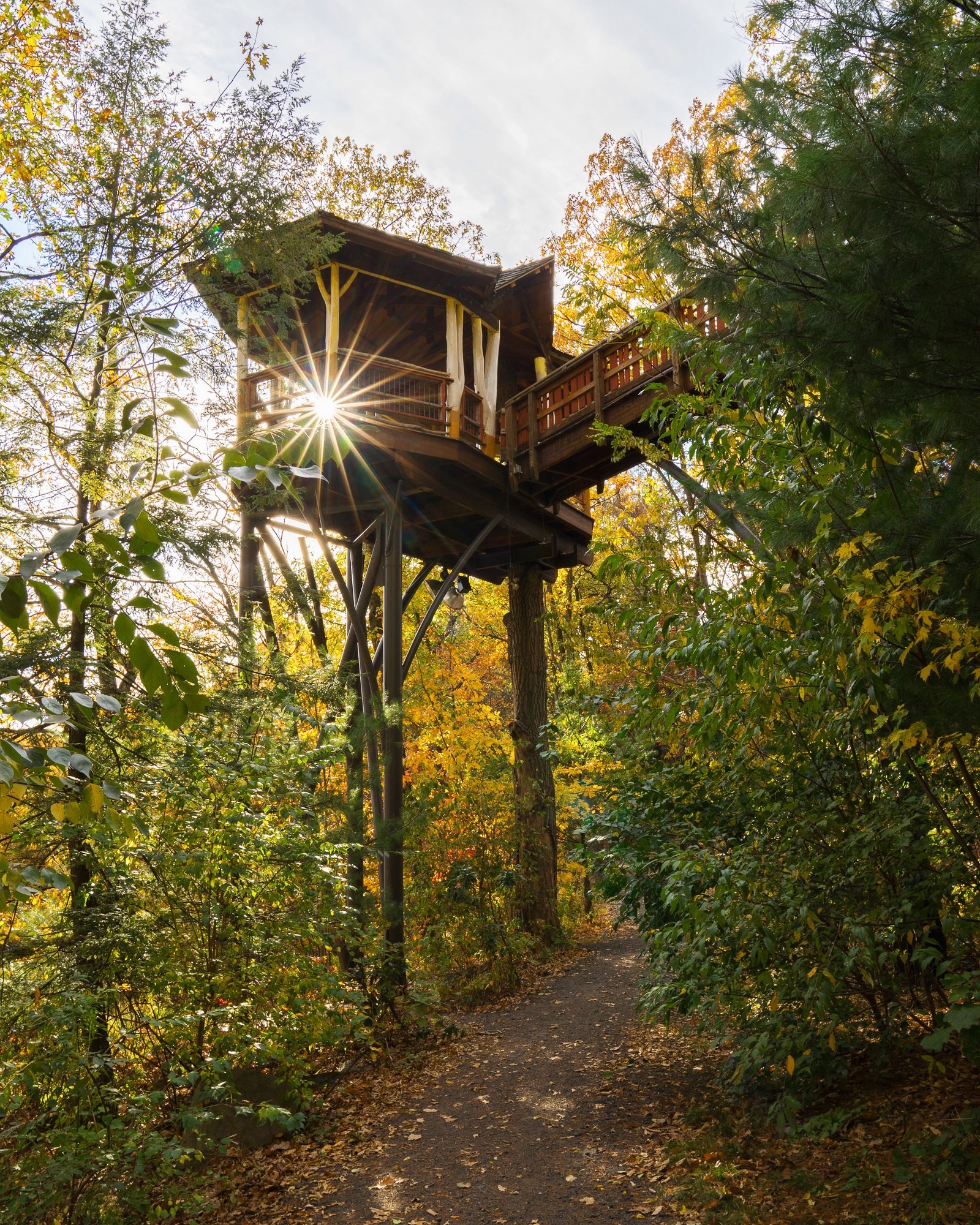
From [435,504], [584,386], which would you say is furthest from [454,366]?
[435,504]

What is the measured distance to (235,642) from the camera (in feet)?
21.5

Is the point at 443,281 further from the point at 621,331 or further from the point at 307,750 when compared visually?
the point at 307,750

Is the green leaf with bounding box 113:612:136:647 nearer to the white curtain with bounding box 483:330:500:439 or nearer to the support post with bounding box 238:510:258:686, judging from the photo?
the support post with bounding box 238:510:258:686

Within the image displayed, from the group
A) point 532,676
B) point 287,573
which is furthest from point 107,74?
point 532,676

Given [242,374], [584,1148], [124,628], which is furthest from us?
[242,374]

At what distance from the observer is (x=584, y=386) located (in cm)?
1071

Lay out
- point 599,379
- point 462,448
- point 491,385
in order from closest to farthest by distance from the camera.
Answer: point 599,379, point 462,448, point 491,385

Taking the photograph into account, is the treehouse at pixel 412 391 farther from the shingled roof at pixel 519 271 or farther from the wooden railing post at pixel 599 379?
the wooden railing post at pixel 599 379

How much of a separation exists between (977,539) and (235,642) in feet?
16.7

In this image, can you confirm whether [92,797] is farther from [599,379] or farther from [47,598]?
[599,379]

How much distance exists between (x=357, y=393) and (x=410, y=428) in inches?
28.1

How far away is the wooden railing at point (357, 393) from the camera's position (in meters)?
9.44

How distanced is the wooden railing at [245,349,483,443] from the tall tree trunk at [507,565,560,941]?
3.14 meters

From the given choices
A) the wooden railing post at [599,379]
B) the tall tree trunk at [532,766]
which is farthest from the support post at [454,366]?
the tall tree trunk at [532,766]
